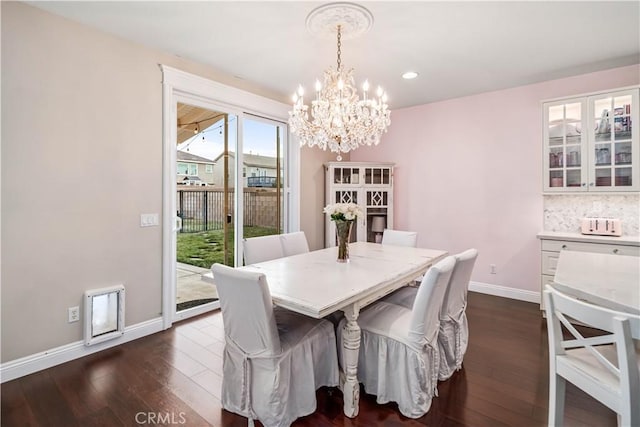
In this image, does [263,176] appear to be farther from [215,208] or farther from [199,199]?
[199,199]

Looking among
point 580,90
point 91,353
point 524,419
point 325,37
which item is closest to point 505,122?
point 580,90

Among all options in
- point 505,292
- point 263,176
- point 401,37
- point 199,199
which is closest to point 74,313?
point 199,199

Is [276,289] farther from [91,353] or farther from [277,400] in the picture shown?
[91,353]

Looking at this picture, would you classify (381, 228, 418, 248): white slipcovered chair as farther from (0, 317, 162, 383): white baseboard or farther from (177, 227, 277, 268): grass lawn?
(0, 317, 162, 383): white baseboard

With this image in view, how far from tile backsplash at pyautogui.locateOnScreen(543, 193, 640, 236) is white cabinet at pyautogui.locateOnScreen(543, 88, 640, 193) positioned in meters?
0.29

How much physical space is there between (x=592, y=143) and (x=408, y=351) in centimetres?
314

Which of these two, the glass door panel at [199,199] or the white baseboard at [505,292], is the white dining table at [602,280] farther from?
the glass door panel at [199,199]

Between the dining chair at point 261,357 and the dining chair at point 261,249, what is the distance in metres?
0.92

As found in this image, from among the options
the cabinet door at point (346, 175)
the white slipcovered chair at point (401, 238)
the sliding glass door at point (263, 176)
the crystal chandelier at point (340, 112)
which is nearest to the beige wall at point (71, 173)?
the sliding glass door at point (263, 176)

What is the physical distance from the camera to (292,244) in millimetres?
3107

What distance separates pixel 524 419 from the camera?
1.79 meters

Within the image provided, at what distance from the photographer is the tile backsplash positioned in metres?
3.30

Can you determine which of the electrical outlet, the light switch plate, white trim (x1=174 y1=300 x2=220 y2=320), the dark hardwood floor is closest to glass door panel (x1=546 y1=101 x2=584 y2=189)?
the dark hardwood floor

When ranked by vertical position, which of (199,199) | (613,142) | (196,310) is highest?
(613,142)
